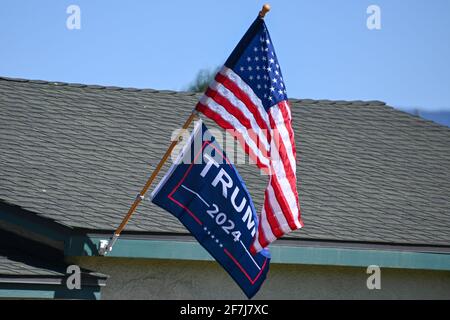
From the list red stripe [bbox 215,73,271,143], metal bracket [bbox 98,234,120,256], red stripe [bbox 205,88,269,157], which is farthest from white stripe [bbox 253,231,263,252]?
metal bracket [bbox 98,234,120,256]

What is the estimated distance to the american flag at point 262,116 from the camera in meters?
8.52

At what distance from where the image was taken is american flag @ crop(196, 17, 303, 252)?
8.52 m

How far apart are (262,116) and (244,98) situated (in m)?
0.24

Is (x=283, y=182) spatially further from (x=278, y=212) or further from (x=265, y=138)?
(x=265, y=138)

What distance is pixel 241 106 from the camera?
8.70 metres

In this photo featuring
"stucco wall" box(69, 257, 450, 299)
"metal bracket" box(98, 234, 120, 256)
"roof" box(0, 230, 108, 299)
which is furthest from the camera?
"stucco wall" box(69, 257, 450, 299)

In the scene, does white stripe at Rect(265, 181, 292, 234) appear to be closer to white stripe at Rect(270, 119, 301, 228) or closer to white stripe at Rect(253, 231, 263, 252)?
white stripe at Rect(270, 119, 301, 228)

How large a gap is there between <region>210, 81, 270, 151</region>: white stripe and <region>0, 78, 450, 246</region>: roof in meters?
1.91

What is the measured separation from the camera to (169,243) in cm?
995

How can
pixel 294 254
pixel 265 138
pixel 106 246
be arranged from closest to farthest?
pixel 265 138 < pixel 106 246 < pixel 294 254

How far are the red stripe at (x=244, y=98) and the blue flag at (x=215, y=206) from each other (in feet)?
1.46

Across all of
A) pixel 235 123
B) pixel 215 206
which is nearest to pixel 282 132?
pixel 235 123

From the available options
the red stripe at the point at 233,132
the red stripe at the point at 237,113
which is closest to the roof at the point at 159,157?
the red stripe at the point at 233,132

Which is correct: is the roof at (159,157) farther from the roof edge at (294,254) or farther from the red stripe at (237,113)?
the red stripe at (237,113)
